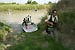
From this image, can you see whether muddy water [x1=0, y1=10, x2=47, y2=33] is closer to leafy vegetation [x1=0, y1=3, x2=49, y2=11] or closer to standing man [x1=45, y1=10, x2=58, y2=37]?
leafy vegetation [x1=0, y1=3, x2=49, y2=11]

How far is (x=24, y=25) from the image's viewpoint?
14.1 metres

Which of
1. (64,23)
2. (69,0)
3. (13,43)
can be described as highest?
(69,0)

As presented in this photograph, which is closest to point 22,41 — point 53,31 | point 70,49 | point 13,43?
point 13,43

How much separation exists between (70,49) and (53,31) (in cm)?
161

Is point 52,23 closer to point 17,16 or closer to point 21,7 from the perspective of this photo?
point 17,16

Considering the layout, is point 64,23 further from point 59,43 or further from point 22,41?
point 22,41

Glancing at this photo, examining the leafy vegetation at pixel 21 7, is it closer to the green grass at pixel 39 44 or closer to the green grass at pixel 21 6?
the green grass at pixel 21 6

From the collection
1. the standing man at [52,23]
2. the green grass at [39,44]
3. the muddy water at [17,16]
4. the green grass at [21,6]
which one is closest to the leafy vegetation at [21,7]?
the green grass at [21,6]

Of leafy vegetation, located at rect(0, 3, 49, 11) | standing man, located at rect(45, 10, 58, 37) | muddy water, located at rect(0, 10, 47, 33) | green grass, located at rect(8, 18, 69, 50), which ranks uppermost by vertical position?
standing man, located at rect(45, 10, 58, 37)

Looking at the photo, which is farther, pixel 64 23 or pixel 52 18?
pixel 52 18

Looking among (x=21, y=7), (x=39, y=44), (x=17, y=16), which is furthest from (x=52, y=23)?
(x=21, y=7)

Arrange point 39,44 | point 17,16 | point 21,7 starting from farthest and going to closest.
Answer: point 21,7 < point 17,16 < point 39,44

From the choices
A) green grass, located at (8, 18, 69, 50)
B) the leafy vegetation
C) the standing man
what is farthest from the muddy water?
the standing man

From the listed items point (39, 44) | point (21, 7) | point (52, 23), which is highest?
point (52, 23)
